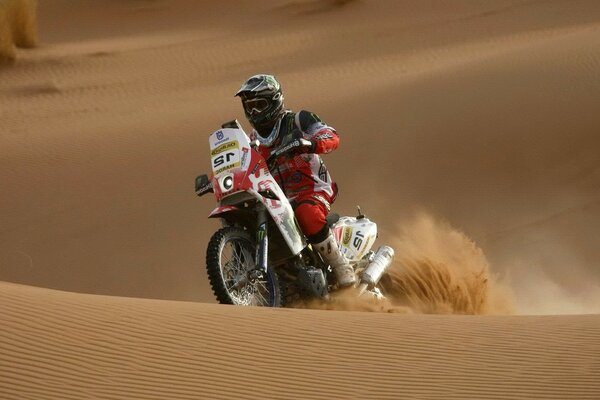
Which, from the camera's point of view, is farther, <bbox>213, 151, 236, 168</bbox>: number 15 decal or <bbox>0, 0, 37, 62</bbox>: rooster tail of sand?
<bbox>0, 0, 37, 62</bbox>: rooster tail of sand

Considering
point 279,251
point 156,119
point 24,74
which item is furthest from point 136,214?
point 24,74

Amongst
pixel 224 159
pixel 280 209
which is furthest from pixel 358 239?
pixel 224 159

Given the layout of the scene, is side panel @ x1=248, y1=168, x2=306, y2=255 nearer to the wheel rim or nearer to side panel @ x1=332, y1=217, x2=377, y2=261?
the wheel rim

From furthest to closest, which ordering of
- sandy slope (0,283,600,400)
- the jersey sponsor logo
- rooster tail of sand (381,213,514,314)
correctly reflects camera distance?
rooster tail of sand (381,213,514,314)
the jersey sponsor logo
sandy slope (0,283,600,400)

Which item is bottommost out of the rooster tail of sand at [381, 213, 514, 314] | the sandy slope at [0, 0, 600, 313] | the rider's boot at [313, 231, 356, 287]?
the rider's boot at [313, 231, 356, 287]

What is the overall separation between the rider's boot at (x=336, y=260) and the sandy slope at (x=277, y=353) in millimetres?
1336

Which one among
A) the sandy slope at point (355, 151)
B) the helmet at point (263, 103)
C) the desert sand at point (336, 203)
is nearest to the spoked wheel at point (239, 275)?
the desert sand at point (336, 203)

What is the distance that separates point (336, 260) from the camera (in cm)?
971

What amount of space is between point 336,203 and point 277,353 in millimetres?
9063

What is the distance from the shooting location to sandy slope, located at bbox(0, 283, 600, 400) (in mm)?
6590

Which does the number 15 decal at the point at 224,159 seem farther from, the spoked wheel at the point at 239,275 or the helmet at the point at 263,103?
the helmet at the point at 263,103

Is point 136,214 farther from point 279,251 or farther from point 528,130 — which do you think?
point 279,251

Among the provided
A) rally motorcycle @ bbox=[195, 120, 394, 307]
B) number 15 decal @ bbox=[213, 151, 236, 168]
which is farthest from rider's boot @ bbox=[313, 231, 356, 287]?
number 15 decal @ bbox=[213, 151, 236, 168]

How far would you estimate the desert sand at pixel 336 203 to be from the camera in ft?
22.9
